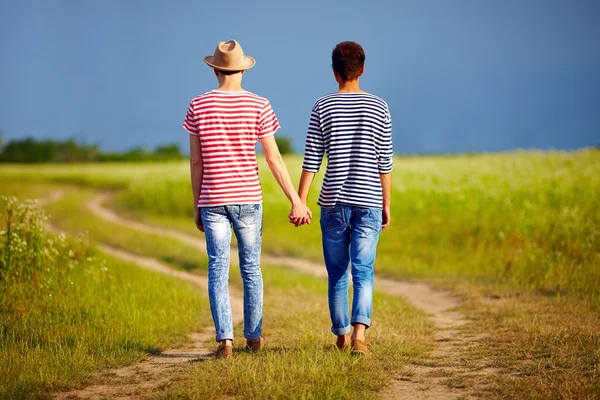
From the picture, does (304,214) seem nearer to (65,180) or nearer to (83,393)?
(83,393)

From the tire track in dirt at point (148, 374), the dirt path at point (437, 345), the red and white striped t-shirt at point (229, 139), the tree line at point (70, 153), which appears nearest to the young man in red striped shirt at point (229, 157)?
the red and white striped t-shirt at point (229, 139)

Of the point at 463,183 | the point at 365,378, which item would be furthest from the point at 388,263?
the point at 365,378

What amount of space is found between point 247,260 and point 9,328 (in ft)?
10.6

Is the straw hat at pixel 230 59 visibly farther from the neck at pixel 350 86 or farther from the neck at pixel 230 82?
the neck at pixel 350 86

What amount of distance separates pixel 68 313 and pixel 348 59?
15.3 ft

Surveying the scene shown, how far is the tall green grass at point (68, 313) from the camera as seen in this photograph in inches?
244

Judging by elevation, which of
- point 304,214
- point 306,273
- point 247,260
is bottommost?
point 306,273

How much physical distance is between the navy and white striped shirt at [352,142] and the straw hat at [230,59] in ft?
2.48

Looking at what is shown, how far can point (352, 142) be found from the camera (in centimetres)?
602

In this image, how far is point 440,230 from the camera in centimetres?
1591

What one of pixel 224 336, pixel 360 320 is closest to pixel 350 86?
pixel 360 320

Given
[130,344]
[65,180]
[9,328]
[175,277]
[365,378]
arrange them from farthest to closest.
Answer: [65,180]
[175,277]
[9,328]
[130,344]
[365,378]

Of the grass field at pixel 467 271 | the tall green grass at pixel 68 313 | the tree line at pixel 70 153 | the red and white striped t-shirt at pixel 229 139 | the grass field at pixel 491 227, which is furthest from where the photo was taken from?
the tree line at pixel 70 153

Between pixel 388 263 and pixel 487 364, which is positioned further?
pixel 388 263
